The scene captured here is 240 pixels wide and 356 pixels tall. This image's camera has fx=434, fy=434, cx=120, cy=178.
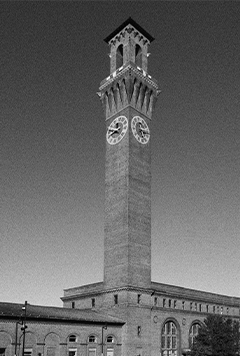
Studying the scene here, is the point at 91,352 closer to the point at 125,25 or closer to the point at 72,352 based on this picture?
the point at 72,352

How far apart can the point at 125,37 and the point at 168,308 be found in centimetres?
3971

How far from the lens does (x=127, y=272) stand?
2142 inches

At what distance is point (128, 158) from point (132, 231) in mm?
9884

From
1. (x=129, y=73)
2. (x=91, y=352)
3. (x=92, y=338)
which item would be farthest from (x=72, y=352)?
(x=129, y=73)

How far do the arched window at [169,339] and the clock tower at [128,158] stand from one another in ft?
23.5

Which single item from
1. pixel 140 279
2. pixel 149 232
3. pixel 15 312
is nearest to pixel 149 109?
pixel 149 232

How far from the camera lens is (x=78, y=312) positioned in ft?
177

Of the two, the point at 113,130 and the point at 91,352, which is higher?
the point at 113,130

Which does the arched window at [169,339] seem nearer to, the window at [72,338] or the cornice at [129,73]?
the window at [72,338]

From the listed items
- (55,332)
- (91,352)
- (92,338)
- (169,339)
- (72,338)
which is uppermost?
(55,332)

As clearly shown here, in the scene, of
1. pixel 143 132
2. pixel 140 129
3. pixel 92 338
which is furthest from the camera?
pixel 143 132

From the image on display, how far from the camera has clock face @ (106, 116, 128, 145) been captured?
200ft

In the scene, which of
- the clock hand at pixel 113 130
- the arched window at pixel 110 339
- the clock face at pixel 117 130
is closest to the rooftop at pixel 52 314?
the arched window at pixel 110 339

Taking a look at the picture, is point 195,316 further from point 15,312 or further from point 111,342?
point 15,312
